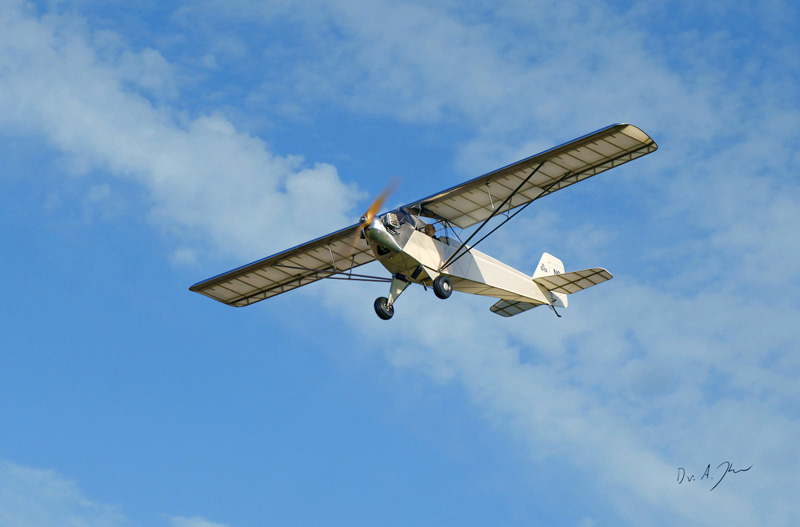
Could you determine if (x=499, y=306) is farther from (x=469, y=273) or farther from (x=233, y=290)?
(x=233, y=290)

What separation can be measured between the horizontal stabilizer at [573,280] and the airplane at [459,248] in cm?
3

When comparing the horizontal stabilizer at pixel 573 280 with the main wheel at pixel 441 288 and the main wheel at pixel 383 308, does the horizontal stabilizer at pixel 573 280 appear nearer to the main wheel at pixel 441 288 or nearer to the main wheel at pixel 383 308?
the main wheel at pixel 441 288

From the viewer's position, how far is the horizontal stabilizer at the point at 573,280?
2977 cm

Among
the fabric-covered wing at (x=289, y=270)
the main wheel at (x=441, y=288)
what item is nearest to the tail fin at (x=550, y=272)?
the main wheel at (x=441, y=288)

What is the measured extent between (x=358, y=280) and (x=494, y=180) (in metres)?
4.87

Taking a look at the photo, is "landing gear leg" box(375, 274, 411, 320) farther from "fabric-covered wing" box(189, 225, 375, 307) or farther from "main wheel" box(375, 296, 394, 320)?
"fabric-covered wing" box(189, 225, 375, 307)

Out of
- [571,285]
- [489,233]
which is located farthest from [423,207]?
[571,285]

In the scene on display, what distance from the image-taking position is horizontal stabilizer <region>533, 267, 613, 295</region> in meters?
29.8

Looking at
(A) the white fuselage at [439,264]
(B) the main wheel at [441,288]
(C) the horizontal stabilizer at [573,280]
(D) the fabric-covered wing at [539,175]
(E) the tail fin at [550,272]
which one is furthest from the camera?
(E) the tail fin at [550,272]

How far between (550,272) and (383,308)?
6.77m

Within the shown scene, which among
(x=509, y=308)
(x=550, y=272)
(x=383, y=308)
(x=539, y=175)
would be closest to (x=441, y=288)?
(x=383, y=308)

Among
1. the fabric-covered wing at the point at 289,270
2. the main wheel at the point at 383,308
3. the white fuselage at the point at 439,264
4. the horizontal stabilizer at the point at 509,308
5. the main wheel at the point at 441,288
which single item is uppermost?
the horizontal stabilizer at the point at 509,308

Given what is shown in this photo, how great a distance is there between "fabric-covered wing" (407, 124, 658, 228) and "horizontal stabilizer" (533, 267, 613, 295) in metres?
3.33

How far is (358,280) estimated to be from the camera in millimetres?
28797
